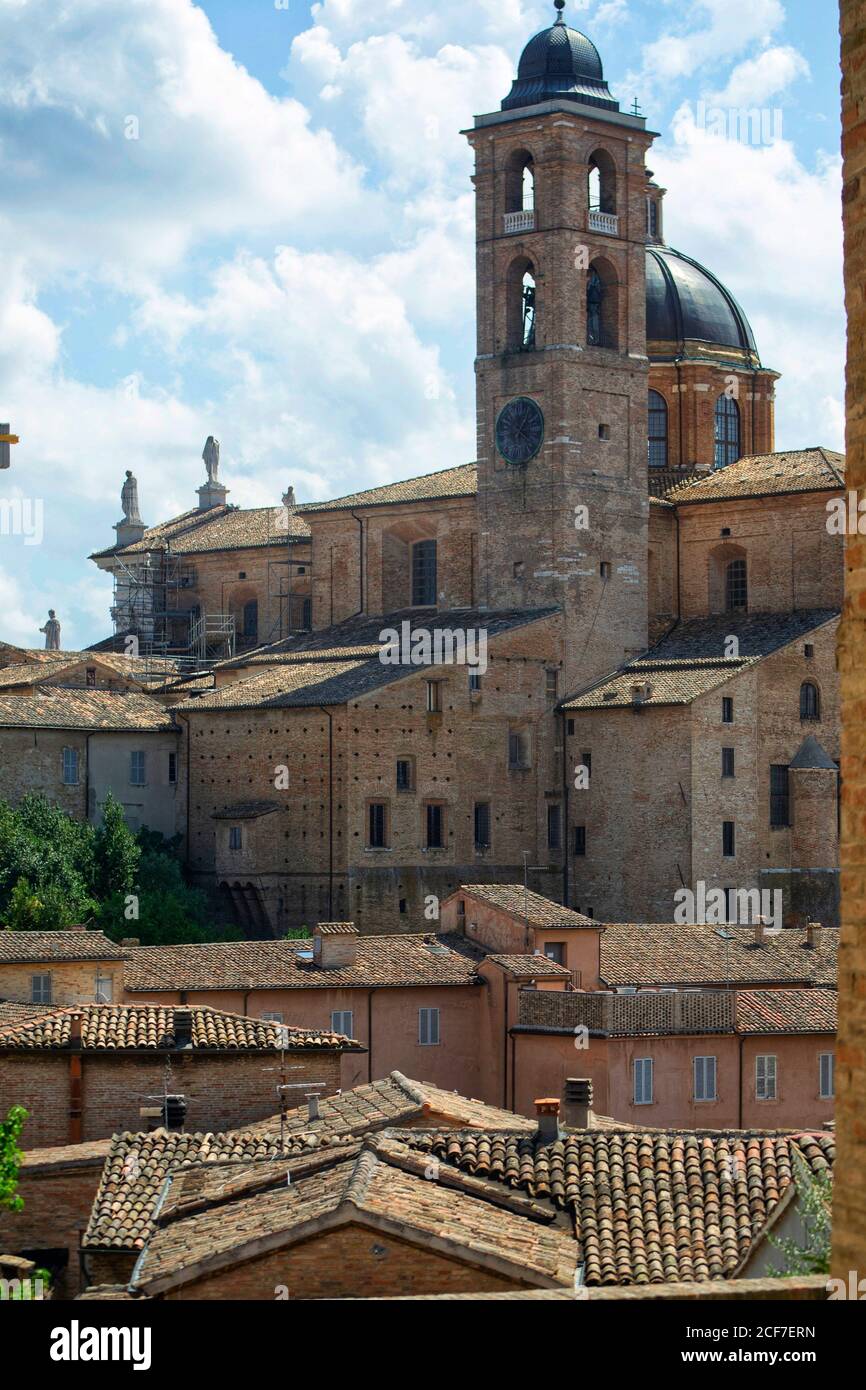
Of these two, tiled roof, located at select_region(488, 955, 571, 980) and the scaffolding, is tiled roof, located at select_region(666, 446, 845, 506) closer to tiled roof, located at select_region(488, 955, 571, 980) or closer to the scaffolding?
the scaffolding

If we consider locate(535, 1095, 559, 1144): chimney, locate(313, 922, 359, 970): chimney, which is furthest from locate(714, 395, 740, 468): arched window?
locate(535, 1095, 559, 1144): chimney

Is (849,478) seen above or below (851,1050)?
above

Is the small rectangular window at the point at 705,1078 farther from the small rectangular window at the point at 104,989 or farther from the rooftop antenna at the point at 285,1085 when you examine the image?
the small rectangular window at the point at 104,989

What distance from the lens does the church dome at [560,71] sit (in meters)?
46.2

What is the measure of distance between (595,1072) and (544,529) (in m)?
18.9

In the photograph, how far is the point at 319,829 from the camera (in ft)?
137

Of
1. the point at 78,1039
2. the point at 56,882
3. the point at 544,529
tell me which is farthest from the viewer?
the point at 544,529

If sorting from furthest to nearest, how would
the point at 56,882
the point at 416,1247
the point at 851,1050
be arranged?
the point at 56,882 → the point at 416,1247 → the point at 851,1050

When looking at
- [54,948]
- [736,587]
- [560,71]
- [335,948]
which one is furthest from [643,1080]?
[560,71]

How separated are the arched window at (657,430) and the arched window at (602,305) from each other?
5.55 meters

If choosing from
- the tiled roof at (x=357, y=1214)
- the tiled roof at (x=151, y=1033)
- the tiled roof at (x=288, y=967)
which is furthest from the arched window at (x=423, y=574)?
the tiled roof at (x=357, y=1214)

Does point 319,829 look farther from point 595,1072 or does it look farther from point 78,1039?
point 78,1039

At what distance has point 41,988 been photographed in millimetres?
28719
